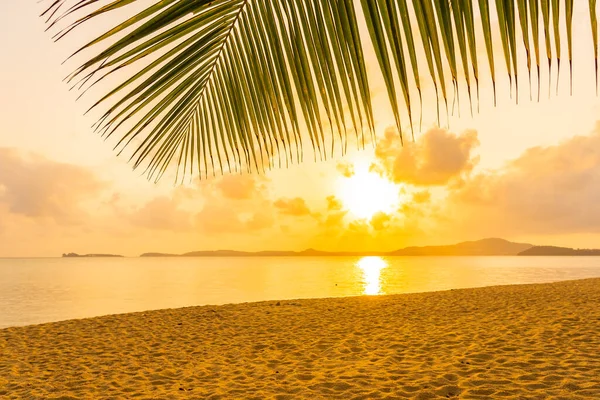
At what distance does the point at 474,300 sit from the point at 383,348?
332 inches

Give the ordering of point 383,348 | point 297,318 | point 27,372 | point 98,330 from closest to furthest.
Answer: point 27,372 < point 383,348 < point 98,330 < point 297,318

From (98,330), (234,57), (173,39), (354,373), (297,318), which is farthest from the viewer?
(297,318)

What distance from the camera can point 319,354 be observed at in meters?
8.17

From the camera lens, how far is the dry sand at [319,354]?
5969 mm

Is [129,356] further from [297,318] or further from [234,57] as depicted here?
[234,57]

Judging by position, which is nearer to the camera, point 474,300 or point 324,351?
point 324,351

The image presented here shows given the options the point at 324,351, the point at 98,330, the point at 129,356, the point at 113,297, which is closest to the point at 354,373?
the point at 324,351

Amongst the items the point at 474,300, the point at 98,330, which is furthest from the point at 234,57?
the point at 474,300

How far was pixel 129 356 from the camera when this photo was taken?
8688 millimetres

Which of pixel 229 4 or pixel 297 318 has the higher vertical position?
pixel 229 4

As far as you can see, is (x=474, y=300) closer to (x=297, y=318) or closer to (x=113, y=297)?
(x=297, y=318)

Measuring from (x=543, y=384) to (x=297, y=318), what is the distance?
7721 mm

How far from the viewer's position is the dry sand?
5969 mm

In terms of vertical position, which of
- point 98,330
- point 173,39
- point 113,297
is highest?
point 173,39
